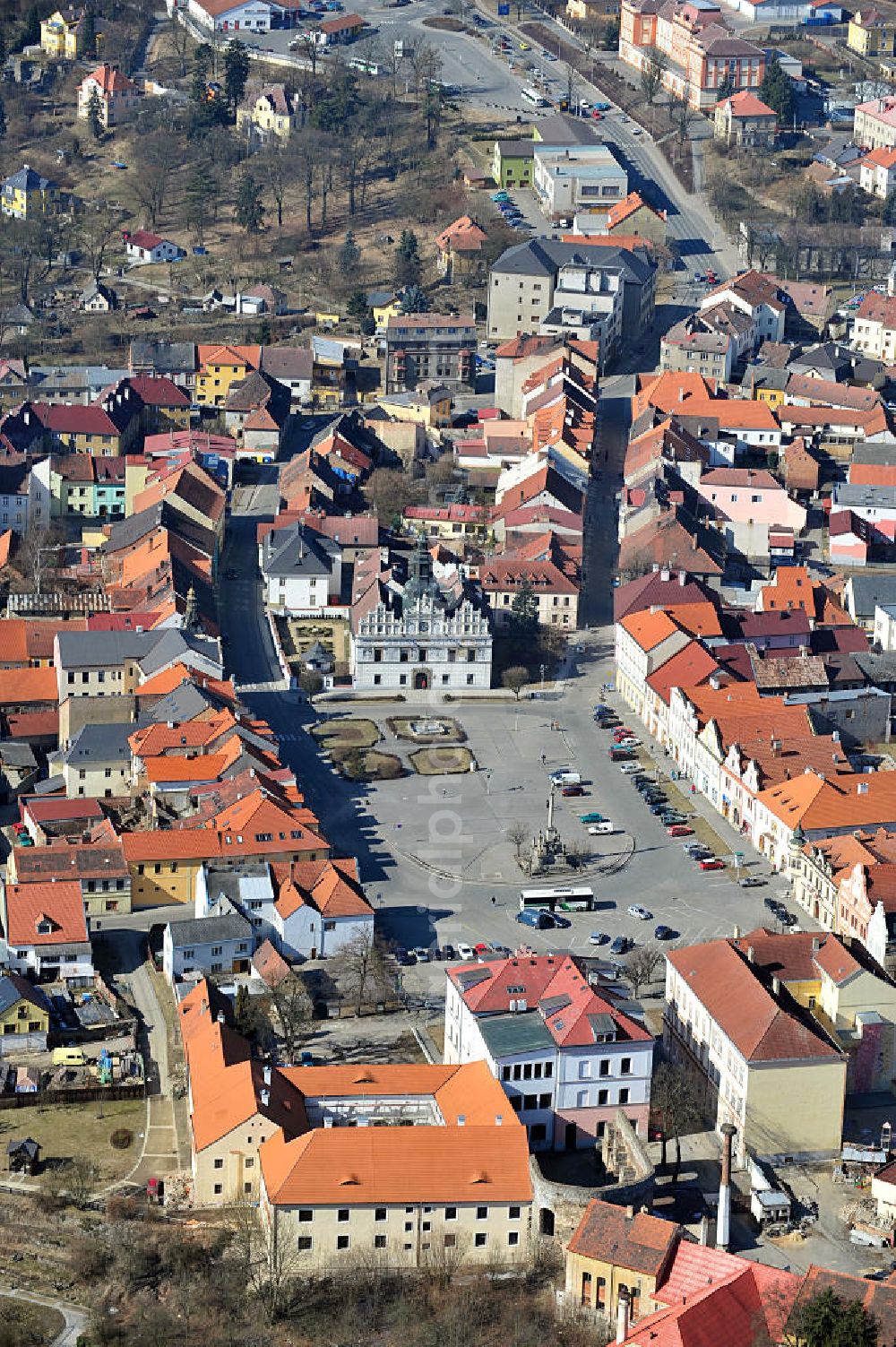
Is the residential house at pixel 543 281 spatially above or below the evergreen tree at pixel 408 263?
above

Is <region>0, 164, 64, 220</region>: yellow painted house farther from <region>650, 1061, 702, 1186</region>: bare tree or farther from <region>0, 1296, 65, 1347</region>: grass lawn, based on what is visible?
<region>0, 1296, 65, 1347</region>: grass lawn

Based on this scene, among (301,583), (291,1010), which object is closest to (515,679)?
(301,583)

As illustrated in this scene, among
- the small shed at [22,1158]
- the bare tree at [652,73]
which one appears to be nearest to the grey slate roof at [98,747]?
the small shed at [22,1158]

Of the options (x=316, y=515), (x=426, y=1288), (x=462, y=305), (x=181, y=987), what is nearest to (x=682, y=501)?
(x=316, y=515)

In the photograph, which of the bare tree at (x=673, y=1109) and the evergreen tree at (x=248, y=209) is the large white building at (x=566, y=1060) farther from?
the evergreen tree at (x=248, y=209)

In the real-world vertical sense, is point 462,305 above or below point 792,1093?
below

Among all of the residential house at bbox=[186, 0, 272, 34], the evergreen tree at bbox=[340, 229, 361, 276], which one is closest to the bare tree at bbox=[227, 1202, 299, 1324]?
the evergreen tree at bbox=[340, 229, 361, 276]

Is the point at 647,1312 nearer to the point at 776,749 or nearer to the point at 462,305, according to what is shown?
the point at 776,749
